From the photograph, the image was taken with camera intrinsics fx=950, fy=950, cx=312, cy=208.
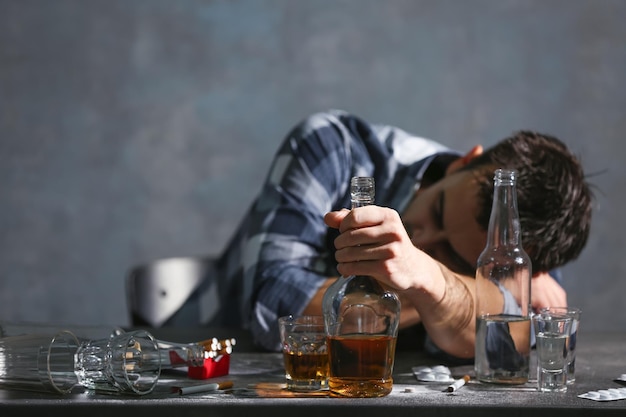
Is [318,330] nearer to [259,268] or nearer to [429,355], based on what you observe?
[429,355]

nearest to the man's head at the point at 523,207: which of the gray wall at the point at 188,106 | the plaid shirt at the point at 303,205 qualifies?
the plaid shirt at the point at 303,205

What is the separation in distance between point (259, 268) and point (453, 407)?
0.68m

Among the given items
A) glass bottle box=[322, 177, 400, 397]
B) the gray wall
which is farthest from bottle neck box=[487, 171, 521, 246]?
the gray wall

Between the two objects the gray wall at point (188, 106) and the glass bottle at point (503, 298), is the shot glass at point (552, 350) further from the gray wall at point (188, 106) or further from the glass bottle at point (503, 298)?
the gray wall at point (188, 106)

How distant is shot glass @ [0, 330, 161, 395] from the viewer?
1156 millimetres

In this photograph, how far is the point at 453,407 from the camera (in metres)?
1.08

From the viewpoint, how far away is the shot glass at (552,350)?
3.96ft

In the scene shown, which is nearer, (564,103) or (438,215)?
(438,215)

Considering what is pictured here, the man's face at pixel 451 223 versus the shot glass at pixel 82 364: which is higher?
the man's face at pixel 451 223

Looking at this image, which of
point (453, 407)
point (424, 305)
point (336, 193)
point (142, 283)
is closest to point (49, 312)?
point (142, 283)

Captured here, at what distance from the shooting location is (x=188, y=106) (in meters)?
3.56

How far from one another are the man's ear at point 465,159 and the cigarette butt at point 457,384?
0.70m

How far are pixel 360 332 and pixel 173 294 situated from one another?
108 centimetres

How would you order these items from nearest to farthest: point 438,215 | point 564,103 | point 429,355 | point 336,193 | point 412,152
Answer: point 429,355, point 438,215, point 336,193, point 412,152, point 564,103
